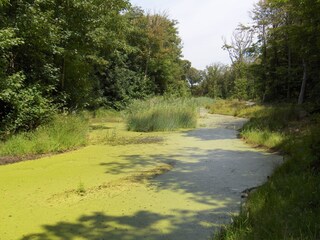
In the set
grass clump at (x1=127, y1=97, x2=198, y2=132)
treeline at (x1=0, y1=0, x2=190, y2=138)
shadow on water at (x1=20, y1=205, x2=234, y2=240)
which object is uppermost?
treeline at (x1=0, y1=0, x2=190, y2=138)

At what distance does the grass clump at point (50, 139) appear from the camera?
6105 mm

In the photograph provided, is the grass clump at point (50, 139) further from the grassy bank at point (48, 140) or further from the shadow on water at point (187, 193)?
the shadow on water at point (187, 193)

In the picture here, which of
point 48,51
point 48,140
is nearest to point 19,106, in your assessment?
point 48,140

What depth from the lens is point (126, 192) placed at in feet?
13.2

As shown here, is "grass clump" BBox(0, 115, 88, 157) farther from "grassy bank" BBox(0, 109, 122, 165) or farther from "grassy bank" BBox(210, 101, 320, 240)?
"grassy bank" BBox(210, 101, 320, 240)

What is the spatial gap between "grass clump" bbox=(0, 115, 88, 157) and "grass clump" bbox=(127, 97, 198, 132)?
2.71m

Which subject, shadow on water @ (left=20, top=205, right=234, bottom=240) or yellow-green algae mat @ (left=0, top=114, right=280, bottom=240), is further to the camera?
yellow-green algae mat @ (left=0, top=114, right=280, bottom=240)

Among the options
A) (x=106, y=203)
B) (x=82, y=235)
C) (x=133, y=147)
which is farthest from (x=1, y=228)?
(x=133, y=147)

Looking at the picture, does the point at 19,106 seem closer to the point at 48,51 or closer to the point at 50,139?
the point at 50,139

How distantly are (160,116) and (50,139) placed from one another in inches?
178

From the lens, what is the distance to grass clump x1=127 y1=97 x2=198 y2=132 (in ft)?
34.2

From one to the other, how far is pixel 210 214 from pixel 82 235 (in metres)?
1.19

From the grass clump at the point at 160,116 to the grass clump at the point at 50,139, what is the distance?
2.71m

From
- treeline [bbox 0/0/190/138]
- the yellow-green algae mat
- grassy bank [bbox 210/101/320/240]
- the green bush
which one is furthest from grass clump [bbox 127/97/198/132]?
grassy bank [bbox 210/101/320/240]
